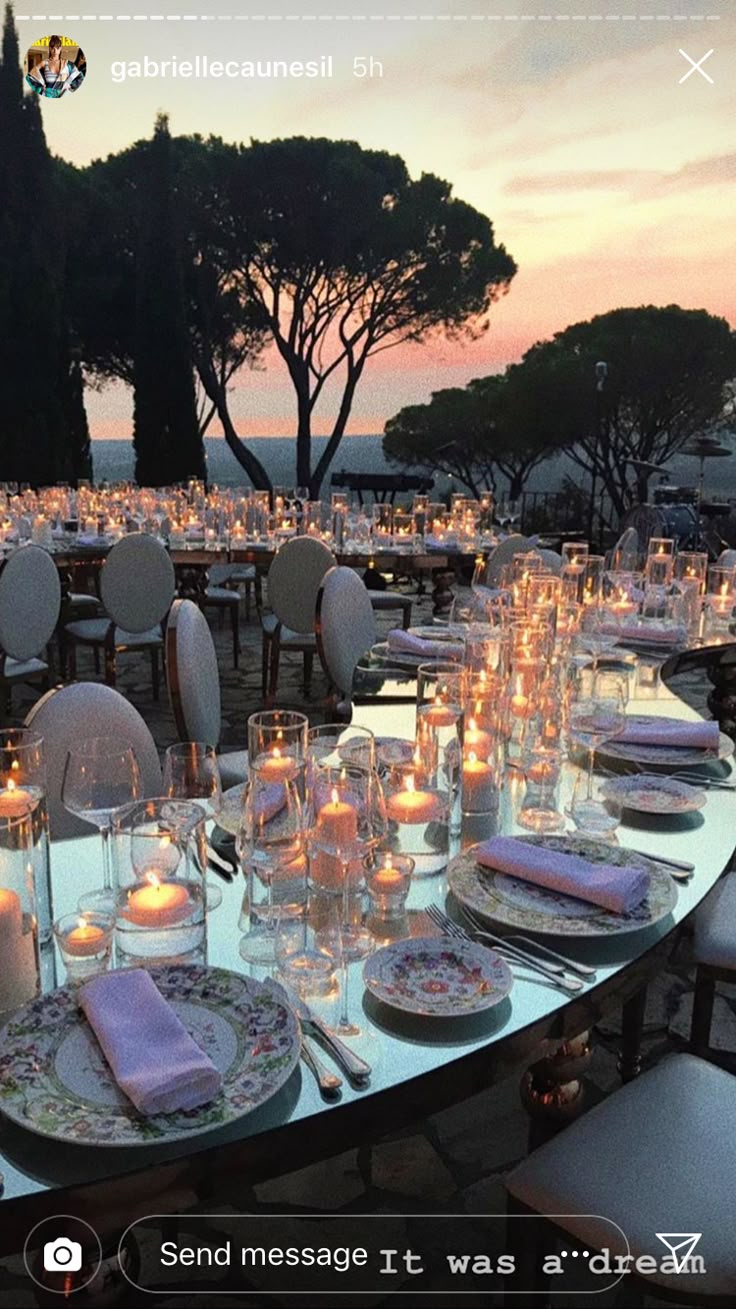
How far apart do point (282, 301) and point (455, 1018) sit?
1370cm

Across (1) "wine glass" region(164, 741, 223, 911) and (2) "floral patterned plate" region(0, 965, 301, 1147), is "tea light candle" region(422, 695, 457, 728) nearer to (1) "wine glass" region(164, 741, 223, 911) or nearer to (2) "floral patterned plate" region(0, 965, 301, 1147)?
(1) "wine glass" region(164, 741, 223, 911)

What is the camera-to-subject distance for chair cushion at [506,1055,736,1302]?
3.90 feet

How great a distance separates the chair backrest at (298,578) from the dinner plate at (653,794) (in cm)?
315

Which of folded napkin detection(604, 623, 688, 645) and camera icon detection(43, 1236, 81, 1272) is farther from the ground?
folded napkin detection(604, 623, 688, 645)

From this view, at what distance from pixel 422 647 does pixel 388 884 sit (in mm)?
1543

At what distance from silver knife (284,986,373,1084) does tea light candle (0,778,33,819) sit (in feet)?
1.44

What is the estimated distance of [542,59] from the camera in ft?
33.2

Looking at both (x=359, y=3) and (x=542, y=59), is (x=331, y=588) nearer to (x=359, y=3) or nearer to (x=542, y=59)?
(x=359, y=3)

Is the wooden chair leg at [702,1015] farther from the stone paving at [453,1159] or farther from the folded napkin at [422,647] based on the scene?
the folded napkin at [422,647]

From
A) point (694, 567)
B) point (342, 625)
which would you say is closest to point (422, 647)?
point (342, 625)
